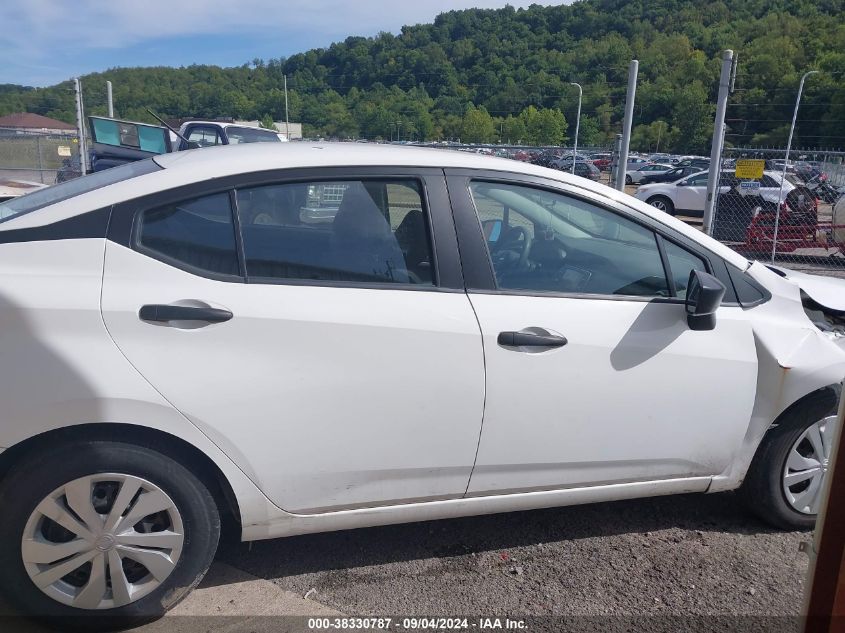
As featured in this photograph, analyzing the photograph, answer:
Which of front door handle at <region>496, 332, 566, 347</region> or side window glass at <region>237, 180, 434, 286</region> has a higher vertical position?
side window glass at <region>237, 180, 434, 286</region>

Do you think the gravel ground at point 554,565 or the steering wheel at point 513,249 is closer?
the gravel ground at point 554,565

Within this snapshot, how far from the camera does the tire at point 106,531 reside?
2.21 meters

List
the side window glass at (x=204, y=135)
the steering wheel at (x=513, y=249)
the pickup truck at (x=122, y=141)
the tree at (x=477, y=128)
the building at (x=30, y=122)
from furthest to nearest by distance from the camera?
the tree at (x=477, y=128) → the building at (x=30, y=122) → the side window glass at (x=204, y=135) → the pickup truck at (x=122, y=141) → the steering wheel at (x=513, y=249)

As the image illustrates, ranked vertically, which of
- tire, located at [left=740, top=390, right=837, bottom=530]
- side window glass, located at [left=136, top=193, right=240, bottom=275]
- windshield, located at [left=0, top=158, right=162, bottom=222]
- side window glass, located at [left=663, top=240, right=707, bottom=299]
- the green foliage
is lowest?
tire, located at [left=740, top=390, right=837, bottom=530]

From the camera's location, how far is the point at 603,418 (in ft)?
8.99

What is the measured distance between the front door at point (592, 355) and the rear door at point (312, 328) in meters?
0.16

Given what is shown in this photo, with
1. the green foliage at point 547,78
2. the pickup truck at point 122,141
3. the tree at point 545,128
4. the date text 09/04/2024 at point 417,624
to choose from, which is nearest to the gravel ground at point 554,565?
the date text 09/04/2024 at point 417,624

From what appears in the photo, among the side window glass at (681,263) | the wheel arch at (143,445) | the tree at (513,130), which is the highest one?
the tree at (513,130)

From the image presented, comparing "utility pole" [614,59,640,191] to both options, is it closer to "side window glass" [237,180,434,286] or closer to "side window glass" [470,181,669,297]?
"side window glass" [470,181,669,297]

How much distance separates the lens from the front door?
2.63 m

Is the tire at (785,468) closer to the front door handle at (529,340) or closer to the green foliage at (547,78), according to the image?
the front door handle at (529,340)

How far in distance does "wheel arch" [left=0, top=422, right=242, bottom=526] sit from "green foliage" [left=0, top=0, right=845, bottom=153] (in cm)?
3074

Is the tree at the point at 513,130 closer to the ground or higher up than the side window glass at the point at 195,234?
higher up

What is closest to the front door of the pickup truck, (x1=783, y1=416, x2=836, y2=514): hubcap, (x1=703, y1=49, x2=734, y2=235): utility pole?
(x1=783, y1=416, x2=836, y2=514): hubcap
